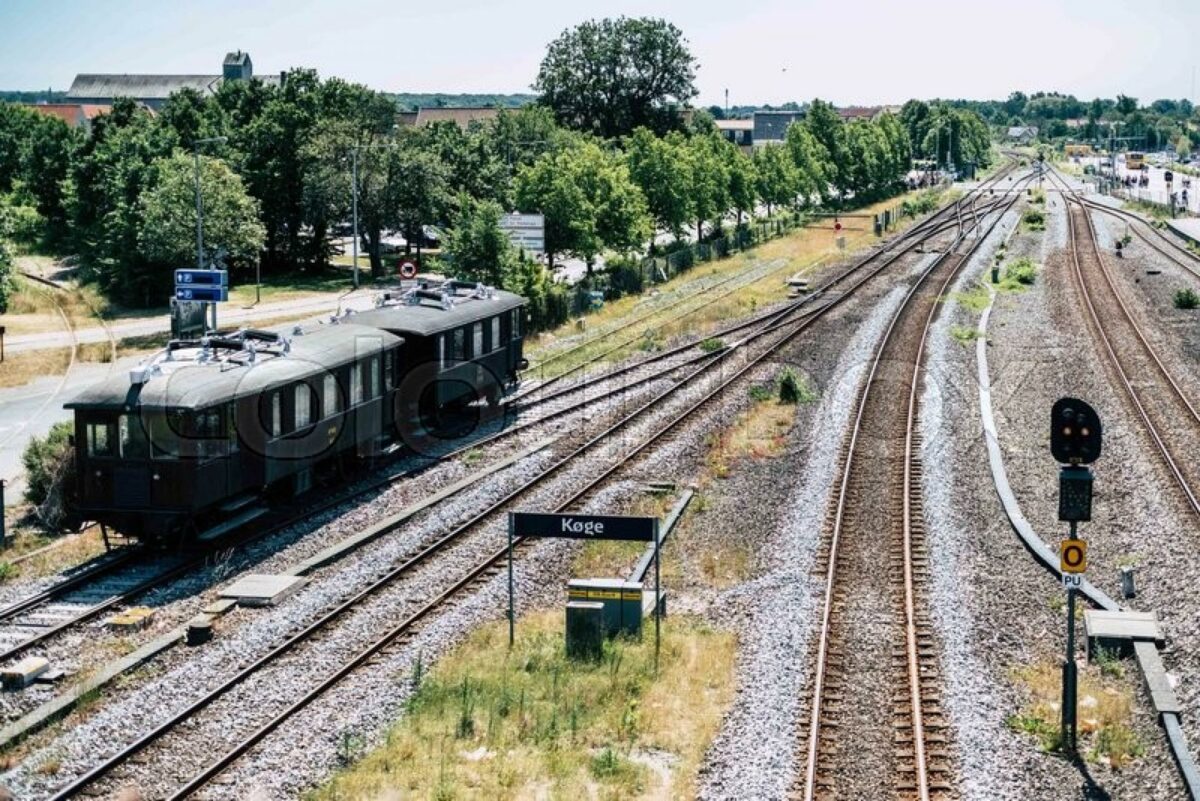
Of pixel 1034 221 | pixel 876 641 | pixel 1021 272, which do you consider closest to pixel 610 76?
pixel 1034 221

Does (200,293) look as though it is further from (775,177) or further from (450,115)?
(450,115)

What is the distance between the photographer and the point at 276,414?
22109 millimetres

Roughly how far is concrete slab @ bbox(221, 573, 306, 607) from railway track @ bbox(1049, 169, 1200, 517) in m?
14.1

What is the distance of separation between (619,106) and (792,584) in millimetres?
103425

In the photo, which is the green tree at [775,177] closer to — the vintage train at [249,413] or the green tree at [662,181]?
the green tree at [662,181]

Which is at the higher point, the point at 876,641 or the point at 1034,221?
the point at 1034,221

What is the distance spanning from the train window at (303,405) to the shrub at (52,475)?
3.72 metres

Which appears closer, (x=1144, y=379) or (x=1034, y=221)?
(x=1144, y=379)

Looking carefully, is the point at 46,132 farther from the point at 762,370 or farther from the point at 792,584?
the point at 792,584

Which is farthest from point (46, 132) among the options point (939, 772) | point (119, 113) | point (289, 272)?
point (939, 772)

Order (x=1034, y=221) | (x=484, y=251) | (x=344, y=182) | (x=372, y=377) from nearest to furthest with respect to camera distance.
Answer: (x=372, y=377) < (x=484, y=251) < (x=344, y=182) < (x=1034, y=221)

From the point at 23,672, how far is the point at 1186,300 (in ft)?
135

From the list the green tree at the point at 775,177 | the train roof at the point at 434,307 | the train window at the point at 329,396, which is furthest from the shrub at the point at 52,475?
the green tree at the point at 775,177

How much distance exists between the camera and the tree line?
5122 centimetres
